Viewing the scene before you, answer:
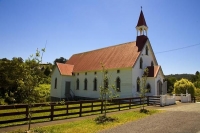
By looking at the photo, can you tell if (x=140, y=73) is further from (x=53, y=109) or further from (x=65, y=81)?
(x=53, y=109)

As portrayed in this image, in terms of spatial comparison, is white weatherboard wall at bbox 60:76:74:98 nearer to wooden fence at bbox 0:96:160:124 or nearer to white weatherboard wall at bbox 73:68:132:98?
white weatherboard wall at bbox 73:68:132:98

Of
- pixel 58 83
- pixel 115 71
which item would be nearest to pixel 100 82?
pixel 115 71

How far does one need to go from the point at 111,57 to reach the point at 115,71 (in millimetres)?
3794

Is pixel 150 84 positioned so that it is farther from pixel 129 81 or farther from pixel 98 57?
pixel 98 57

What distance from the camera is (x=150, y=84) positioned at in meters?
28.0

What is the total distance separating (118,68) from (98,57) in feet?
26.5

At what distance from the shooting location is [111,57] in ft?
106

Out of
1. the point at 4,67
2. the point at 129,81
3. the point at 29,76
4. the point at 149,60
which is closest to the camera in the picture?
the point at 29,76

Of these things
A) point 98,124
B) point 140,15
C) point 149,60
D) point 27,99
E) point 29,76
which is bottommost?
point 98,124

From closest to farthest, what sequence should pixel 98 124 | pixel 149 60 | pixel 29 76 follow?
pixel 29 76, pixel 98 124, pixel 149 60

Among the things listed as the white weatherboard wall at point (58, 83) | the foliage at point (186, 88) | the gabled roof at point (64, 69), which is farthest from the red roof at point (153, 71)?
the white weatherboard wall at point (58, 83)

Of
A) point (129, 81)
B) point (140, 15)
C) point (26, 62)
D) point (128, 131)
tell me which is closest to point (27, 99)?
point (26, 62)

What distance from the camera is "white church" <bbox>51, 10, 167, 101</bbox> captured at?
27.7m

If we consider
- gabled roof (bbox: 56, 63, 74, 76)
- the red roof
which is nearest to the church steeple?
the red roof
